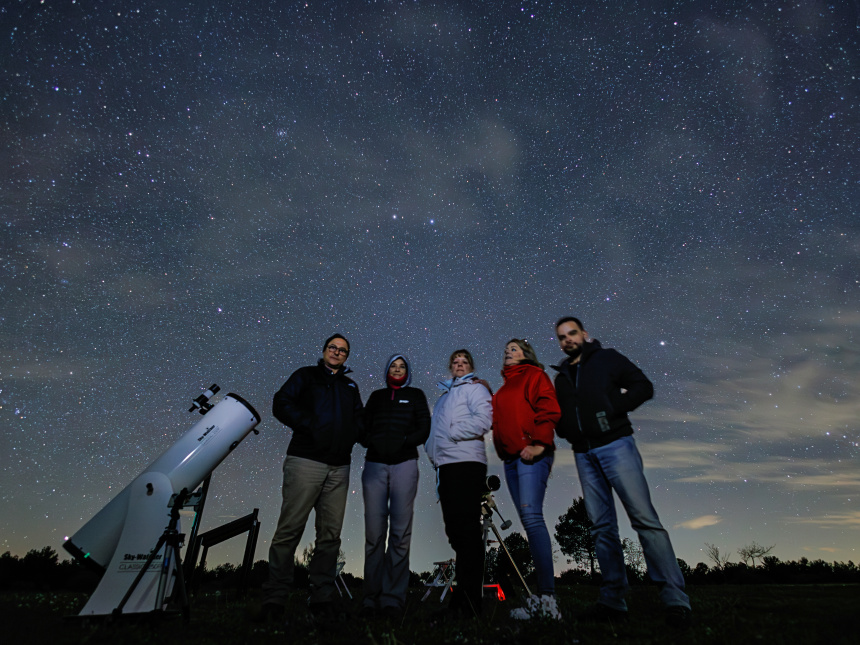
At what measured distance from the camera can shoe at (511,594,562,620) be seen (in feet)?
12.5

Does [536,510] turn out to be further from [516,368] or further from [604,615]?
[516,368]

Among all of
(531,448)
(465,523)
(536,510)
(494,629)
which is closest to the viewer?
(494,629)

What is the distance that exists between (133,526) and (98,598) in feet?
2.20

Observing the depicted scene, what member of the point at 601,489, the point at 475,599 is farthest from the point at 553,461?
the point at 475,599

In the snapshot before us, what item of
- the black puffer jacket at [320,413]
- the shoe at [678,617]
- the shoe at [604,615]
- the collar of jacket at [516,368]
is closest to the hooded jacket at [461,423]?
the collar of jacket at [516,368]

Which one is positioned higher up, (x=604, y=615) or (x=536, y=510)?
(x=536, y=510)

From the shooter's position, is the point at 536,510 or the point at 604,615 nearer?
the point at 604,615

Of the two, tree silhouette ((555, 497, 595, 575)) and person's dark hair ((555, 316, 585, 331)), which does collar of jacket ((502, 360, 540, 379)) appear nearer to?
person's dark hair ((555, 316, 585, 331))

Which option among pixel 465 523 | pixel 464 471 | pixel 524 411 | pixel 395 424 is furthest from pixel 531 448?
pixel 395 424

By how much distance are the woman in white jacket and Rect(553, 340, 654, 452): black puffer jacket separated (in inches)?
29.9

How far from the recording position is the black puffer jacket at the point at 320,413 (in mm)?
4871

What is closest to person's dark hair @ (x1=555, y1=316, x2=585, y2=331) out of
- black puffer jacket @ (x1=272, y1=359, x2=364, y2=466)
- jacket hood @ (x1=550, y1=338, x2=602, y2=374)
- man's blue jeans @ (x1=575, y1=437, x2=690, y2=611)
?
jacket hood @ (x1=550, y1=338, x2=602, y2=374)

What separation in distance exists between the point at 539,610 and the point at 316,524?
238 cm

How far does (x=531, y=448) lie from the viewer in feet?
14.0
